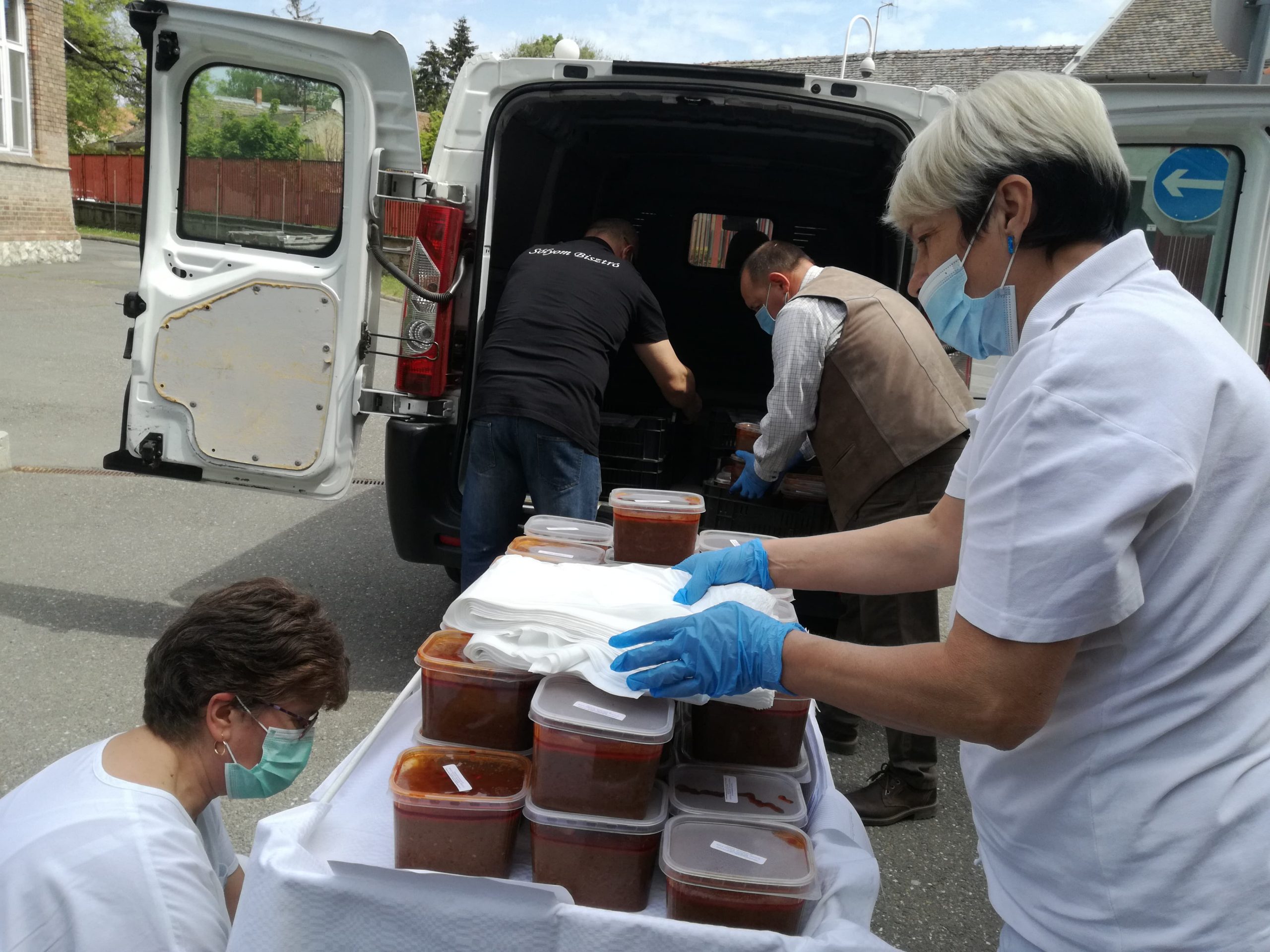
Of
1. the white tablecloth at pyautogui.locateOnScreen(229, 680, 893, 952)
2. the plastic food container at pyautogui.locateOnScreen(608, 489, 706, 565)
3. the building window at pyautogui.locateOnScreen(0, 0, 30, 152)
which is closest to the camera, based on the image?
the white tablecloth at pyautogui.locateOnScreen(229, 680, 893, 952)

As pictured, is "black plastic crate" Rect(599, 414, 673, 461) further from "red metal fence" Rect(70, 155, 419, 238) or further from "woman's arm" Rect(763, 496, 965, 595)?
"woman's arm" Rect(763, 496, 965, 595)

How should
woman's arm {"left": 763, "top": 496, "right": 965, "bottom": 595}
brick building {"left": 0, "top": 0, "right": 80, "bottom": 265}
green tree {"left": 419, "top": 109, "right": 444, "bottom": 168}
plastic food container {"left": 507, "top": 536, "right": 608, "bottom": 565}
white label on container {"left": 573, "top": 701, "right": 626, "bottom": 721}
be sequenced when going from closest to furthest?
white label on container {"left": 573, "top": 701, "right": 626, "bottom": 721} → woman's arm {"left": 763, "top": 496, "right": 965, "bottom": 595} → plastic food container {"left": 507, "top": 536, "right": 608, "bottom": 565} → brick building {"left": 0, "top": 0, "right": 80, "bottom": 265} → green tree {"left": 419, "top": 109, "right": 444, "bottom": 168}

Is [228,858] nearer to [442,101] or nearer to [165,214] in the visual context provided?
[165,214]

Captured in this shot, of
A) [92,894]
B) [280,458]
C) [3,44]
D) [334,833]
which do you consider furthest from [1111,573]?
[3,44]

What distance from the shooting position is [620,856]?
1548mm

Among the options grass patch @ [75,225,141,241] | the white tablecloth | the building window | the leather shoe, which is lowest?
the leather shoe

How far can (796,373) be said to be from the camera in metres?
3.73

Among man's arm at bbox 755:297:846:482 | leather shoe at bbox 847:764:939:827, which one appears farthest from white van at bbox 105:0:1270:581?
leather shoe at bbox 847:764:939:827

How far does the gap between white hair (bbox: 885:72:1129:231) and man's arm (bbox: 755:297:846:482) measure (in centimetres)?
207

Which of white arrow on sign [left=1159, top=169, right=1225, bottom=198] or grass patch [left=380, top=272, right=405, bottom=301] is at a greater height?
white arrow on sign [left=1159, top=169, right=1225, bottom=198]

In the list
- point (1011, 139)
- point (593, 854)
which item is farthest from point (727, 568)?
point (1011, 139)

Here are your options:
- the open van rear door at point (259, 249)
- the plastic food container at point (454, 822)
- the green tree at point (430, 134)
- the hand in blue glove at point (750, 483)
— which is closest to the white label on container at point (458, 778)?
the plastic food container at point (454, 822)

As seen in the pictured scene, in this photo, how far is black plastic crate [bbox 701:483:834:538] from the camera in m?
4.28

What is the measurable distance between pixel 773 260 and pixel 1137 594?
124 inches
